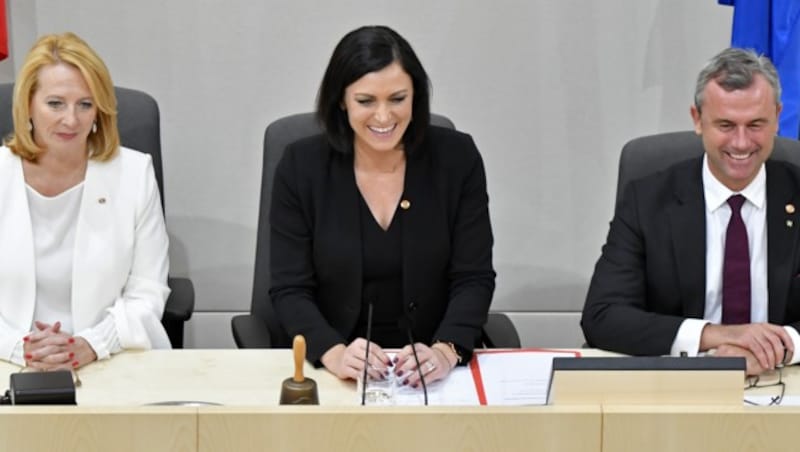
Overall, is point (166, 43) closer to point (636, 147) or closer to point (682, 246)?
point (636, 147)

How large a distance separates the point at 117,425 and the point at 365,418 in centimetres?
37

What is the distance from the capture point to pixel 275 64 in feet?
13.2

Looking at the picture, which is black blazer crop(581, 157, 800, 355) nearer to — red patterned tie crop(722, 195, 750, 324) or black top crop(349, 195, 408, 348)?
red patterned tie crop(722, 195, 750, 324)

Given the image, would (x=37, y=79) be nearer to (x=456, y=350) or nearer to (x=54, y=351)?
(x=54, y=351)

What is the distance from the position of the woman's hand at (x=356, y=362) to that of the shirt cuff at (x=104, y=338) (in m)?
0.46

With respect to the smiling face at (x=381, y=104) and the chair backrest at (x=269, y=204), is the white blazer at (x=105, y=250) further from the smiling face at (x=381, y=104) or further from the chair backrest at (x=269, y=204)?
the smiling face at (x=381, y=104)

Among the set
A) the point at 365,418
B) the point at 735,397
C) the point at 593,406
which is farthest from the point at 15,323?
the point at 735,397

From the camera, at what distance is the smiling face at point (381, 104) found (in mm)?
2732

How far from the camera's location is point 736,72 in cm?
274

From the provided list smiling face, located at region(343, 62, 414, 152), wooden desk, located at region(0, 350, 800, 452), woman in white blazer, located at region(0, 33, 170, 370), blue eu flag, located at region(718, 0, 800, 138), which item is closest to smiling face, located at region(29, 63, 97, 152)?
woman in white blazer, located at region(0, 33, 170, 370)

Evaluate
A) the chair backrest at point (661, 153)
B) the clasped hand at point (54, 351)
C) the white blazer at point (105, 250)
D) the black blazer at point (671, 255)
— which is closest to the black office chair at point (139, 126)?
the white blazer at point (105, 250)

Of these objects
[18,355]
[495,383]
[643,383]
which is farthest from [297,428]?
[18,355]

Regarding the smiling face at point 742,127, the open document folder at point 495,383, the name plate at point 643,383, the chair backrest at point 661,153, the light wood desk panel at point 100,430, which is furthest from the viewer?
the chair backrest at point 661,153

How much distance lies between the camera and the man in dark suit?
2.72 m
